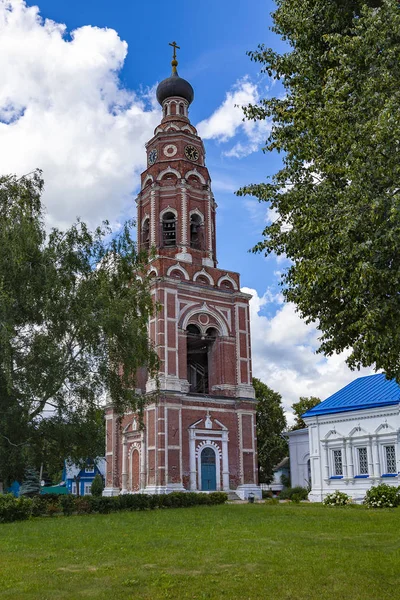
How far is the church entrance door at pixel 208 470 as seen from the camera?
3581 centimetres

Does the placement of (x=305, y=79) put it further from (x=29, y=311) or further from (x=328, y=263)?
(x=29, y=311)

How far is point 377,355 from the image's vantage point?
10625mm

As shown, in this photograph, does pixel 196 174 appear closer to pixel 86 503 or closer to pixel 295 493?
pixel 295 493

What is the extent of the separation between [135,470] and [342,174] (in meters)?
29.2

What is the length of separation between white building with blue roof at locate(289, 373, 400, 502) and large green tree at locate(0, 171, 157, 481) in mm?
13030

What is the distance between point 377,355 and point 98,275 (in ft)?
50.0

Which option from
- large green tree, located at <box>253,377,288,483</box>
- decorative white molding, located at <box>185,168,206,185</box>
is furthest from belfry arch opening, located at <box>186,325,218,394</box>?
decorative white molding, located at <box>185,168,206,185</box>

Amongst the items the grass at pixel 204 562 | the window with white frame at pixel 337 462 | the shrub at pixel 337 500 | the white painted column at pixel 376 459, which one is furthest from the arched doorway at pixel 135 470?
the grass at pixel 204 562

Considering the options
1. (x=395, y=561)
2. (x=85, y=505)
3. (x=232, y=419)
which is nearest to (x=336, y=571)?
(x=395, y=561)

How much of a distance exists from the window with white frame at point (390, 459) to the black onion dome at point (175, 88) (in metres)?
28.6

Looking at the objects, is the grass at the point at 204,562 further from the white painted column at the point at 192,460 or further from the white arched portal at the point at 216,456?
the white arched portal at the point at 216,456

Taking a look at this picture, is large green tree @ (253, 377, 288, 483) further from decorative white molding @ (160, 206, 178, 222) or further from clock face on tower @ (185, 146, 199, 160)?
clock face on tower @ (185, 146, 199, 160)

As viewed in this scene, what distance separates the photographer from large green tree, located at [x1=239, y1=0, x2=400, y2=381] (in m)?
10.3

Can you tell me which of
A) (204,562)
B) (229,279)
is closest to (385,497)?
(204,562)
